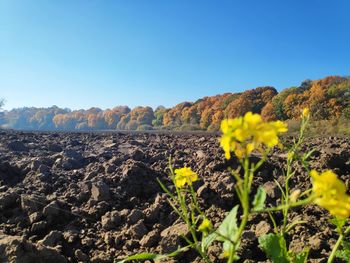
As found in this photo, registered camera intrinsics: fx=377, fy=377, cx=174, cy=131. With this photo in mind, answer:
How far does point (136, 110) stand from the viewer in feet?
205

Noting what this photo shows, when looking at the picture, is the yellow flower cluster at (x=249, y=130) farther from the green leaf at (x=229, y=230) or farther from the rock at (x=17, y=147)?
the rock at (x=17, y=147)

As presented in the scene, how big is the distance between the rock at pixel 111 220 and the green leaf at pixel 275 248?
1608 mm

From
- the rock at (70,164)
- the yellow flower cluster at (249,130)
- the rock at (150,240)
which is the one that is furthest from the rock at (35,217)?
the yellow flower cluster at (249,130)

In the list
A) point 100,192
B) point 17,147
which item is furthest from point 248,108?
point 100,192

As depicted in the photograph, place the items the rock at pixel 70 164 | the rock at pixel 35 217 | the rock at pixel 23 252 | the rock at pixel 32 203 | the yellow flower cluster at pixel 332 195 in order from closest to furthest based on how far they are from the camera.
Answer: the yellow flower cluster at pixel 332 195 → the rock at pixel 23 252 → the rock at pixel 35 217 → the rock at pixel 32 203 → the rock at pixel 70 164

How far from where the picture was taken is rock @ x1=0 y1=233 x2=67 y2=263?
7.73 ft

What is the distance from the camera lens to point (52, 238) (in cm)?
296

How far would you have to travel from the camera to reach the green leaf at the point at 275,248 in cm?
183

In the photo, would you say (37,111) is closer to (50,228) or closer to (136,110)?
(136,110)

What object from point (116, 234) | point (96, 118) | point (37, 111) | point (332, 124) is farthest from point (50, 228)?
point (37, 111)

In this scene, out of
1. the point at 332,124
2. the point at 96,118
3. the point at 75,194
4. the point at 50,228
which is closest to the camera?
the point at 50,228

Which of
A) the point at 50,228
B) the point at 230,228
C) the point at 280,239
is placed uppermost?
the point at 230,228

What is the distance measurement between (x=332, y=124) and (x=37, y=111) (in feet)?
362

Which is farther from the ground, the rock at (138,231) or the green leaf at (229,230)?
the green leaf at (229,230)
